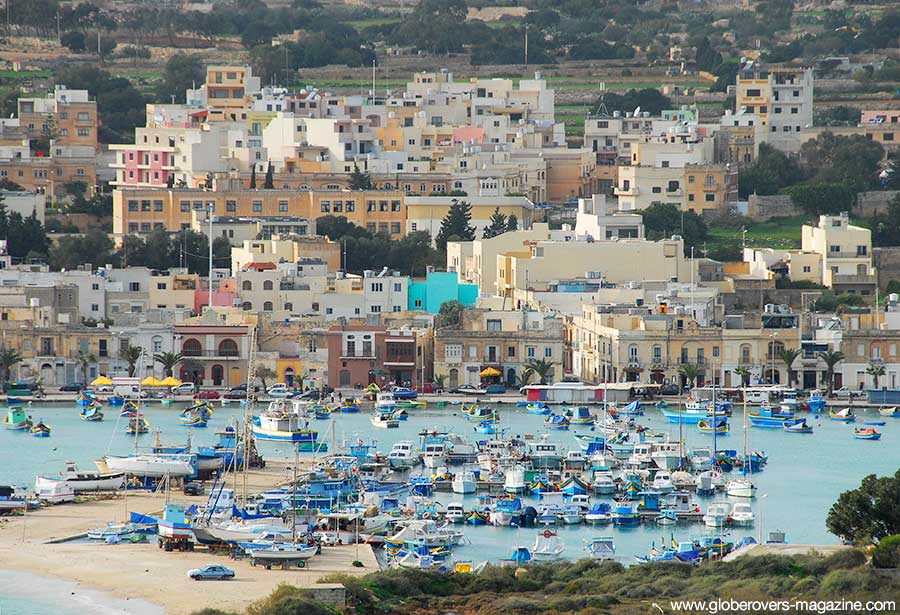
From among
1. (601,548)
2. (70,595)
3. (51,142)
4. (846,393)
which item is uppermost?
(51,142)

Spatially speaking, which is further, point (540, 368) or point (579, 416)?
point (540, 368)

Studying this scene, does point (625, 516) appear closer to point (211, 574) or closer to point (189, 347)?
point (211, 574)

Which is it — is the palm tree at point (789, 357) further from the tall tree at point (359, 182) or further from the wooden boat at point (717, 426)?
the tall tree at point (359, 182)

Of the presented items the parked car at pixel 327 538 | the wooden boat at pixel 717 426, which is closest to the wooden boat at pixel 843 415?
the wooden boat at pixel 717 426

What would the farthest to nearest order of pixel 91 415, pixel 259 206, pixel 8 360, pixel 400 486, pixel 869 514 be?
1. pixel 259 206
2. pixel 8 360
3. pixel 91 415
4. pixel 400 486
5. pixel 869 514

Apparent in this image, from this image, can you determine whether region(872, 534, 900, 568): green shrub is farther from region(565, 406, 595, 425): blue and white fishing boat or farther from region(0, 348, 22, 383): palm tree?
region(0, 348, 22, 383): palm tree

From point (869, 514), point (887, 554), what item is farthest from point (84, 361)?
point (887, 554)

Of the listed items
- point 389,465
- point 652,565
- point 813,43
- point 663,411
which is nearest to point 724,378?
point 663,411
